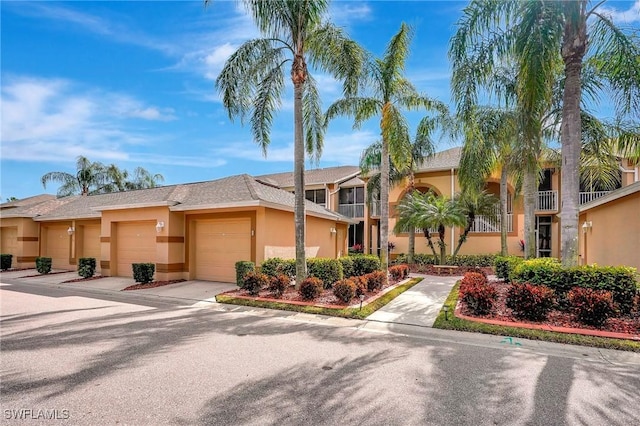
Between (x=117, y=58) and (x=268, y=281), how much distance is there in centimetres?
948

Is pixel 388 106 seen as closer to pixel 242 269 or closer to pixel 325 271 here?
pixel 325 271

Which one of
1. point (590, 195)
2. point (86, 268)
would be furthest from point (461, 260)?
point (86, 268)

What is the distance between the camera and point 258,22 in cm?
1024

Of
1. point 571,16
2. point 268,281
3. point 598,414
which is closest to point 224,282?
point 268,281

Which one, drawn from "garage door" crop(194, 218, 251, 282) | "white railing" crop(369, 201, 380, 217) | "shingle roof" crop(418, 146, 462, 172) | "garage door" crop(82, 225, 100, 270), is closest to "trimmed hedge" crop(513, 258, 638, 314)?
"garage door" crop(194, 218, 251, 282)

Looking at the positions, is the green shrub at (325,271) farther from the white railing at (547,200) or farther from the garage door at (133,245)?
the white railing at (547,200)

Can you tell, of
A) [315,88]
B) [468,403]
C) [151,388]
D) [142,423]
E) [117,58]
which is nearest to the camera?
[142,423]

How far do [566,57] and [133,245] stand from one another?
1768 cm

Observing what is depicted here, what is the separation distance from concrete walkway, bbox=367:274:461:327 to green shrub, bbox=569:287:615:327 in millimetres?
2831

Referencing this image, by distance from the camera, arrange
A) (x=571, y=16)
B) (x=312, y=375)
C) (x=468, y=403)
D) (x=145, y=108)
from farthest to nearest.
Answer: (x=145, y=108)
(x=571, y=16)
(x=312, y=375)
(x=468, y=403)

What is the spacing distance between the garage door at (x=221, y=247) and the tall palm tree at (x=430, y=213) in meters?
9.13

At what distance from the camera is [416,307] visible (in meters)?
9.12

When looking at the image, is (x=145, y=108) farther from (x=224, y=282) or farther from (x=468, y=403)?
(x=468, y=403)

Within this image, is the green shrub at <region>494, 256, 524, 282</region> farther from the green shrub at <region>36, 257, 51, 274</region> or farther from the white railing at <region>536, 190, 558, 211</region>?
the green shrub at <region>36, 257, 51, 274</region>
